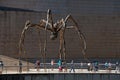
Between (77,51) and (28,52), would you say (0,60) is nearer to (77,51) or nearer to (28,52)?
(28,52)

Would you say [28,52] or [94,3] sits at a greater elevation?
[94,3]

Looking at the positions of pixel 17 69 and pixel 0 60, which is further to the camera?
pixel 0 60

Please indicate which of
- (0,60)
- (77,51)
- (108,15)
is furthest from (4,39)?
(108,15)

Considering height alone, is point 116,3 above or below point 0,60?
above

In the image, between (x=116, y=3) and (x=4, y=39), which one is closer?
(x=4, y=39)

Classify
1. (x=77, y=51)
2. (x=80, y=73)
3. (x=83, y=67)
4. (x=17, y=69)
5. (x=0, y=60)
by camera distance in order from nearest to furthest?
(x=80, y=73) < (x=17, y=69) < (x=83, y=67) < (x=0, y=60) < (x=77, y=51)

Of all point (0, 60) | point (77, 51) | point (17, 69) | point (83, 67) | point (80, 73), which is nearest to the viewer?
point (80, 73)

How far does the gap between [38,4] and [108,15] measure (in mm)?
8417

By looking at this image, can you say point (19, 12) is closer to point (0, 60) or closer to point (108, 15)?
point (0, 60)

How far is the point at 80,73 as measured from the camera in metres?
42.3

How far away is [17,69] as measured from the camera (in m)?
45.5

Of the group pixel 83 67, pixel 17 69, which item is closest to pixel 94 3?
pixel 83 67

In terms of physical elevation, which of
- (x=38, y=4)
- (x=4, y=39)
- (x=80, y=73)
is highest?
(x=38, y=4)

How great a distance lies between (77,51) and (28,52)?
5811 millimetres
